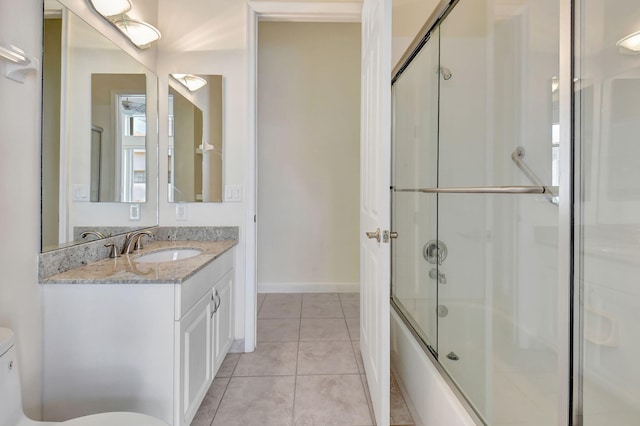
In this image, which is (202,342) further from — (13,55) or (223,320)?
(13,55)

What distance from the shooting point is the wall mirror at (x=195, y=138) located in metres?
2.12

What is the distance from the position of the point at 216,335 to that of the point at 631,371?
1.80 meters

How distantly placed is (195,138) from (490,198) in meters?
1.95

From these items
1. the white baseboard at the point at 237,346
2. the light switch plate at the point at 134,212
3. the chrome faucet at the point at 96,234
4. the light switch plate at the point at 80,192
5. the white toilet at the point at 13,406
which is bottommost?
the white baseboard at the point at 237,346

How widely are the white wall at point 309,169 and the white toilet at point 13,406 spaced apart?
248 cm

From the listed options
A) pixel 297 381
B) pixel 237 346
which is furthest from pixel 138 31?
pixel 297 381

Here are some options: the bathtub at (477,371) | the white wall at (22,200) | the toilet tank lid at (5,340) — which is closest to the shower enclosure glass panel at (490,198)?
the bathtub at (477,371)

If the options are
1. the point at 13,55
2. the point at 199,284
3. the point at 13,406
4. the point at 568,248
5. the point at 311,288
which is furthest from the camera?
the point at 311,288

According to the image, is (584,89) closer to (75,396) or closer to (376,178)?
(376,178)

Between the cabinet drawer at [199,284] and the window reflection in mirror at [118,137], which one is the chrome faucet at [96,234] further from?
the cabinet drawer at [199,284]

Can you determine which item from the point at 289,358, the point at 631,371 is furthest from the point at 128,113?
the point at 631,371

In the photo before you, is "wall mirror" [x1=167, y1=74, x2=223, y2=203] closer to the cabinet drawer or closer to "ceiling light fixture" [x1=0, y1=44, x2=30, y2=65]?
the cabinet drawer

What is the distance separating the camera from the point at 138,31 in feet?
5.98

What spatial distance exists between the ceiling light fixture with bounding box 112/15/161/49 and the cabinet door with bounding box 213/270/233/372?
1.52 meters
